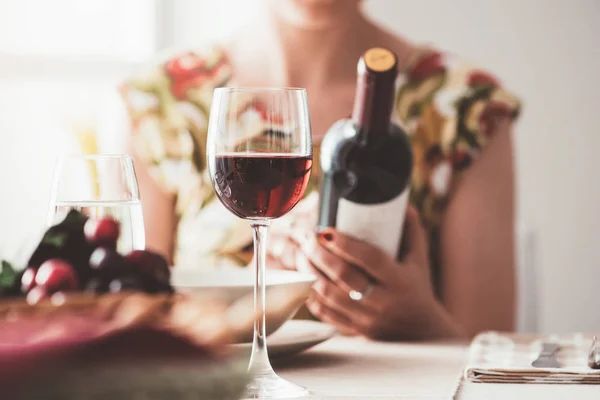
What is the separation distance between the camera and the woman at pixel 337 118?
1.72 m

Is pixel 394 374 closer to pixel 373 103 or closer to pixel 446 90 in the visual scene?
pixel 373 103

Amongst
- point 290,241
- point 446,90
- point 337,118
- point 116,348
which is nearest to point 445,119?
point 446,90

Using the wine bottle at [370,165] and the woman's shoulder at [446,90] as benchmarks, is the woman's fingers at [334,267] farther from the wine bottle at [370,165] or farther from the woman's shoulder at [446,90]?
the woman's shoulder at [446,90]

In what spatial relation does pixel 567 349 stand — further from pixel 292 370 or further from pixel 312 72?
pixel 312 72

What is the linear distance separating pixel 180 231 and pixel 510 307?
632mm

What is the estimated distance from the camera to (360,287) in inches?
39.9

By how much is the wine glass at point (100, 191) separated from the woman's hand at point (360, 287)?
268 mm

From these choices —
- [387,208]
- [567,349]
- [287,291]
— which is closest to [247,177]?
[287,291]

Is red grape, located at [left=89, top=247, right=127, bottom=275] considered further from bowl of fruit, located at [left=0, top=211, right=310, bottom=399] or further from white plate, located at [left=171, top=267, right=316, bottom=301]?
white plate, located at [left=171, top=267, right=316, bottom=301]

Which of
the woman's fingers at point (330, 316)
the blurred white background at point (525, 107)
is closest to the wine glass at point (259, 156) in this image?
the woman's fingers at point (330, 316)

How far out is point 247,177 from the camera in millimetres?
703

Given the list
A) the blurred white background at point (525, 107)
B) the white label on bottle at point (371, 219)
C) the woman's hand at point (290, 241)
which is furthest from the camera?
the blurred white background at point (525, 107)

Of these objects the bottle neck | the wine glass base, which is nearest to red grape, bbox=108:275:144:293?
the wine glass base

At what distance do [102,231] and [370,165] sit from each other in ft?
1.45
